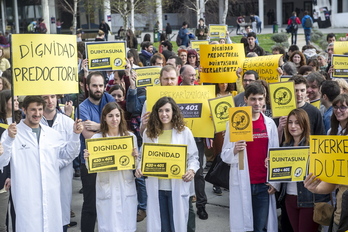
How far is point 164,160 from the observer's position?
562 centimetres

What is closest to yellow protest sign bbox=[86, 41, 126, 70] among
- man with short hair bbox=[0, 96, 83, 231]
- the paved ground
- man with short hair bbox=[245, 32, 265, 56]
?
the paved ground

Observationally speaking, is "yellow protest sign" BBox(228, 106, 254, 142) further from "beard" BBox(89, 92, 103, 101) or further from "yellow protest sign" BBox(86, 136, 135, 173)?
"beard" BBox(89, 92, 103, 101)

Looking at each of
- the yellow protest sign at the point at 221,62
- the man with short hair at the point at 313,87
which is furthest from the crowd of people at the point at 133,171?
the yellow protest sign at the point at 221,62

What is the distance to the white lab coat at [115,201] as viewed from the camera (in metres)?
5.64

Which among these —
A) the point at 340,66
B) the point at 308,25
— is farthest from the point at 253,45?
the point at 308,25

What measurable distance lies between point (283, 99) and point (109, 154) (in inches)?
88.0

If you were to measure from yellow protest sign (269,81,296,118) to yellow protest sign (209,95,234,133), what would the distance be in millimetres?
552

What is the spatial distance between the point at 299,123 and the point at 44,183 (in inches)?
106

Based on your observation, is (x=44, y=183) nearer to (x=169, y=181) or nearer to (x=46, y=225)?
(x=46, y=225)

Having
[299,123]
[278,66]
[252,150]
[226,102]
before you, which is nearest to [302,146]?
[299,123]

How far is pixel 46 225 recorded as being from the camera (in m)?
5.41

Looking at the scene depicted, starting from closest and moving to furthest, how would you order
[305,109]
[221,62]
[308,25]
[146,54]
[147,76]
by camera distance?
[305,109], [221,62], [147,76], [146,54], [308,25]

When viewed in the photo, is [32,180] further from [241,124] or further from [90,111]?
[241,124]

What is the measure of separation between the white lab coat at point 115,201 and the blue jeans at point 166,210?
11.9 inches
